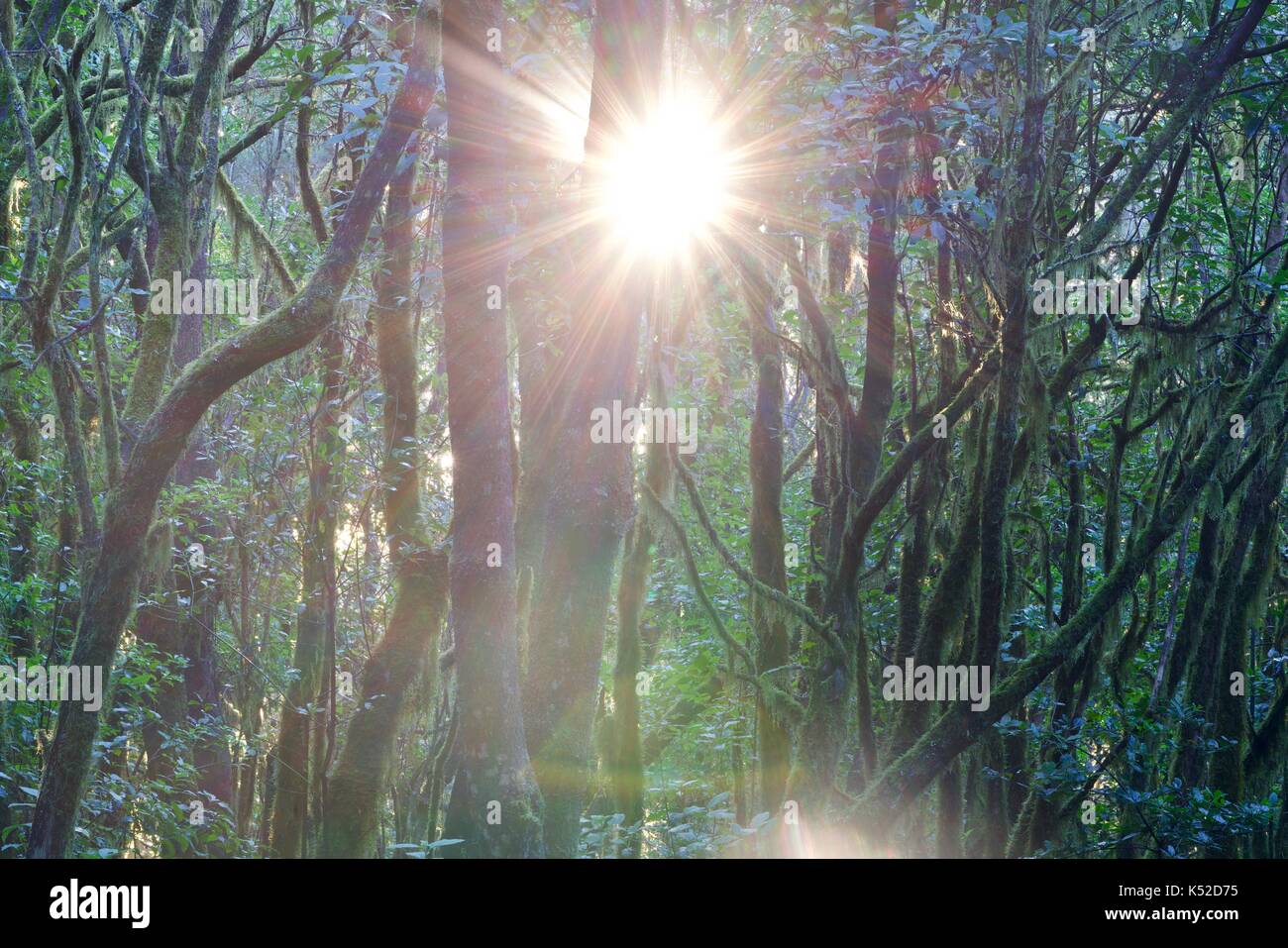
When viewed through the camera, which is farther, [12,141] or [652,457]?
[12,141]

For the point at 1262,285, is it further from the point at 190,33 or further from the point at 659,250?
the point at 190,33

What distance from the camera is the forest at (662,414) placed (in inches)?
234

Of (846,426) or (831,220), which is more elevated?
(831,220)

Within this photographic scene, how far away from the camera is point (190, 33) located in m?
8.09

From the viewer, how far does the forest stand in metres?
5.94

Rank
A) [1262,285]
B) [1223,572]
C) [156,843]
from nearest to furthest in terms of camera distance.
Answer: [1262,285]
[1223,572]
[156,843]

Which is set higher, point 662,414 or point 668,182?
point 668,182

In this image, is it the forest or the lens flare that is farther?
the lens flare

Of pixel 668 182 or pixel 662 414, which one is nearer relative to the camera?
pixel 668 182

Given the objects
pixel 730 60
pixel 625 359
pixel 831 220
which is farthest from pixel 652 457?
pixel 730 60

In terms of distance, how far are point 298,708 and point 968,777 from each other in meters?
5.36

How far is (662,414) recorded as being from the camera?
7574 mm

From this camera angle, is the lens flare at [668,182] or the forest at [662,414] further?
the lens flare at [668,182]
